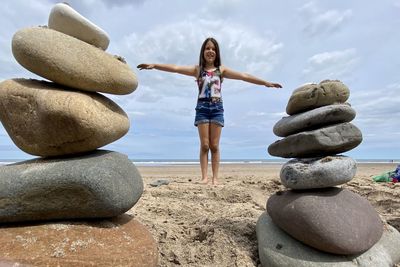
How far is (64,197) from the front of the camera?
327 centimetres

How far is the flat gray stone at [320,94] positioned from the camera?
12.9 ft

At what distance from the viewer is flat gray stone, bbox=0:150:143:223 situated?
323 cm

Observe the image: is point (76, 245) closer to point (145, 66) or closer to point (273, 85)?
point (145, 66)

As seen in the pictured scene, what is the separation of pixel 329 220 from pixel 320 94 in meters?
1.28

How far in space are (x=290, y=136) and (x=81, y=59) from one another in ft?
7.34

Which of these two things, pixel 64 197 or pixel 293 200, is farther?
pixel 293 200

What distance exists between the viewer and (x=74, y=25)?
371 centimetres

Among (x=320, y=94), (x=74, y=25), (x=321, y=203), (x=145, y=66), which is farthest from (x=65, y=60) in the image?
(x=321, y=203)

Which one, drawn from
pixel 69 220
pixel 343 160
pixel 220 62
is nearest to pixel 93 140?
pixel 69 220

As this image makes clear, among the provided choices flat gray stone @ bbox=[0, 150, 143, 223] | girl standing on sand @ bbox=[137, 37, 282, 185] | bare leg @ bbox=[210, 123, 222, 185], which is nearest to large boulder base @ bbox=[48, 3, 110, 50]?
flat gray stone @ bbox=[0, 150, 143, 223]

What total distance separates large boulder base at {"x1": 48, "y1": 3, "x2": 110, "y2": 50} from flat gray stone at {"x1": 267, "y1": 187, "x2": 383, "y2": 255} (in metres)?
2.56

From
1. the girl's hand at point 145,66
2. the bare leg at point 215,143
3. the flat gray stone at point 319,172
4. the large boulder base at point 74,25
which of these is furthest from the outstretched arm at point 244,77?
the large boulder base at point 74,25

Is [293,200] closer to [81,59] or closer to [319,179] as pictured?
[319,179]

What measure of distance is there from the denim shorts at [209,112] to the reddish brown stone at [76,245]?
140 inches
